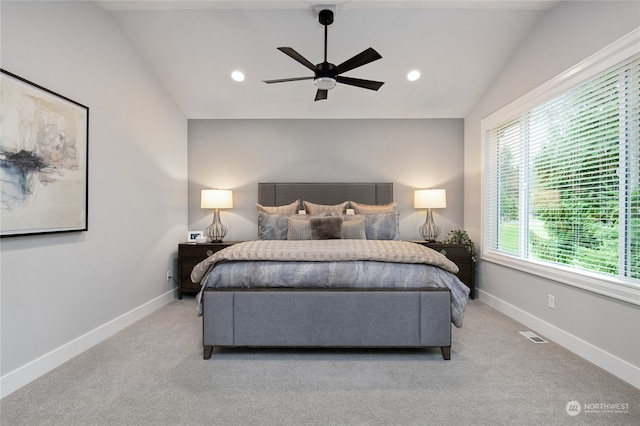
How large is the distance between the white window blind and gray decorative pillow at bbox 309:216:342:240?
195 cm

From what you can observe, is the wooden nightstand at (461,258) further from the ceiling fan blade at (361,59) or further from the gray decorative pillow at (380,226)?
the ceiling fan blade at (361,59)

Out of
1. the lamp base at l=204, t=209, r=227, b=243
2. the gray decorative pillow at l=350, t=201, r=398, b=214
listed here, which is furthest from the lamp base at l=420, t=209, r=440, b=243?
the lamp base at l=204, t=209, r=227, b=243

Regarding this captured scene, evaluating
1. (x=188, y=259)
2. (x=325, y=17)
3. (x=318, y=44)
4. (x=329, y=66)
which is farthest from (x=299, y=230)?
(x=325, y=17)

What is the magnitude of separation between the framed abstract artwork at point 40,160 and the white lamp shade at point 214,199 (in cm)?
174

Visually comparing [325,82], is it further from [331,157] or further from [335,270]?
[331,157]

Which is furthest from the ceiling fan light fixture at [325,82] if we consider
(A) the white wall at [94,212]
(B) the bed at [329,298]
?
(A) the white wall at [94,212]

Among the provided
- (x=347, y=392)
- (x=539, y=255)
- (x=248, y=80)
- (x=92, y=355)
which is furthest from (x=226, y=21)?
(x=539, y=255)

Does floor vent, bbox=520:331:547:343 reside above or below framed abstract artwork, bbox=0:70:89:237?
below

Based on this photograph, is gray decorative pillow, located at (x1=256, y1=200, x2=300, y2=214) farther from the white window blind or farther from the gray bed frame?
the white window blind

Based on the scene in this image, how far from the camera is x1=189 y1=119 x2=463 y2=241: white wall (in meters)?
4.62

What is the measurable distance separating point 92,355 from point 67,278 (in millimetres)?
638

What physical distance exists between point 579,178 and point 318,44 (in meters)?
2.73

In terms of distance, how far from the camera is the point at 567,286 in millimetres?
2627

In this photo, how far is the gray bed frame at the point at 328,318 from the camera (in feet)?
7.73
